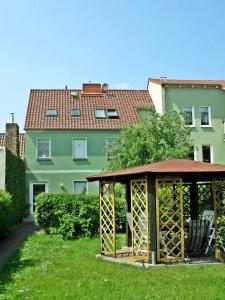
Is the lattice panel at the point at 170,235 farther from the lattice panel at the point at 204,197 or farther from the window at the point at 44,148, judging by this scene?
the window at the point at 44,148

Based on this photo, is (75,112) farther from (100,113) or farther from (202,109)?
(202,109)

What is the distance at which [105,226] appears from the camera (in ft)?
53.4

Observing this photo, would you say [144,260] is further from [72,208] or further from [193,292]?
[72,208]

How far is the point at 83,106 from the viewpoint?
38281 mm

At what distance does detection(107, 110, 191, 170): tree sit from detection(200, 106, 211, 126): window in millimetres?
7555

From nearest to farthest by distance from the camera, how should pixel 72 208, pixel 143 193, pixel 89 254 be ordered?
pixel 143 193, pixel 89 254, pixel 72 208

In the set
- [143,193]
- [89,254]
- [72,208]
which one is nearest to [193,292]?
[143,193]

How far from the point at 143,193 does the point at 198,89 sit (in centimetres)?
2478

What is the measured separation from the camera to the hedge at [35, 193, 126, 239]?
20.9m

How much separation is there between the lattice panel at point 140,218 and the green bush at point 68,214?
6.86 metres

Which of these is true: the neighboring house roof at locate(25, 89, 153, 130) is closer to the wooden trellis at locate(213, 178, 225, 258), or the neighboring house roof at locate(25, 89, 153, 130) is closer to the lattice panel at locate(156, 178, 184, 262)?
the wooden trellis at locate(213, 178, 225, 258)

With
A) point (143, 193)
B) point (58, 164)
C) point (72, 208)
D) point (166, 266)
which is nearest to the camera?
point (166, 266)

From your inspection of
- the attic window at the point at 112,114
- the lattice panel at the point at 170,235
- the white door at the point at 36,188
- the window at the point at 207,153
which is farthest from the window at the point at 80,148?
the lattice panel at the point at 170,235

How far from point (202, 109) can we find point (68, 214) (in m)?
18.8
